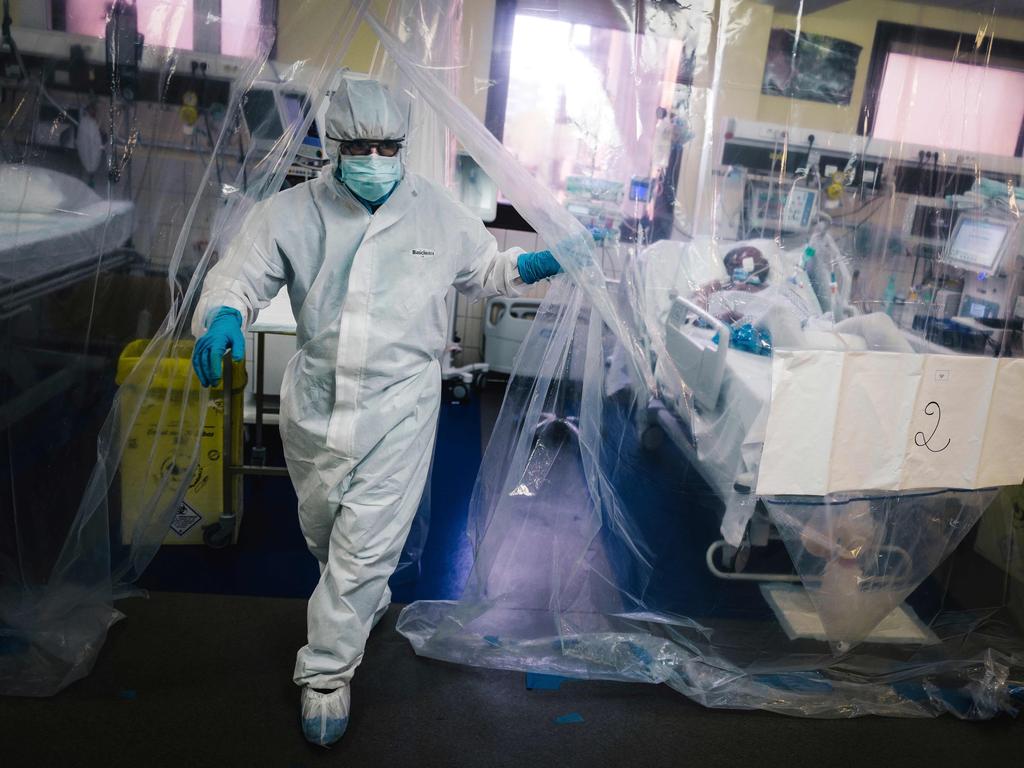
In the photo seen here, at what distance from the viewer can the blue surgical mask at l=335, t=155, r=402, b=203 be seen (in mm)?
1827

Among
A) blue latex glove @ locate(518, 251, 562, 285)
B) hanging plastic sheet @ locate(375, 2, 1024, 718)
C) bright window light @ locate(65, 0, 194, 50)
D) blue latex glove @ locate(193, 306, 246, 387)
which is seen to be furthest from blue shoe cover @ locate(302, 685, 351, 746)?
bright window light @ locate(65, 0, 194, 50)

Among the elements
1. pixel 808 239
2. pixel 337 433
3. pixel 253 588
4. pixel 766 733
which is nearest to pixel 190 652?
pixel 253 588

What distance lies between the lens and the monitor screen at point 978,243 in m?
2.01

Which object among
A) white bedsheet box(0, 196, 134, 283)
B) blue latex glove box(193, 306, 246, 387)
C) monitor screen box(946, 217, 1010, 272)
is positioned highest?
monitor screen box(946, 217, 1010, 272)

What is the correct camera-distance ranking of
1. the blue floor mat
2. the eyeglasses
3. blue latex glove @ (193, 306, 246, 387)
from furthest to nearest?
the blue floor mat → the eyeglasses → blue latex glove @ (193, 306, 246, 387)

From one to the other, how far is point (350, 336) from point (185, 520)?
106 cm

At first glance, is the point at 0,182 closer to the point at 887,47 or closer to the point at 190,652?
the point at 190,652

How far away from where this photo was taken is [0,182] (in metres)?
1.86

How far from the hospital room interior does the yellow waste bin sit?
0.05 ft

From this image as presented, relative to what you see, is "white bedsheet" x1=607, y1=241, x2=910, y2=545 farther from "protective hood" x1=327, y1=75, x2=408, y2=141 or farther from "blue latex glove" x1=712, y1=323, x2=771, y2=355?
"protective hood" x1=327, y1=75, x2=408, y2=141

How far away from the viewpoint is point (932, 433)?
2049mm

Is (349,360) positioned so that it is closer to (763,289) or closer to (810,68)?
(763,289)

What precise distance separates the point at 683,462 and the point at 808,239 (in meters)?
0.82

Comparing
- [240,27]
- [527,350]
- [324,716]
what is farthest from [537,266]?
[324,716]
